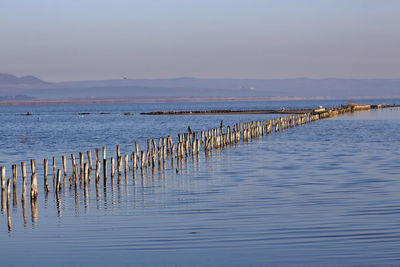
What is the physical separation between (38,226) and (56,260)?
4.33 meters

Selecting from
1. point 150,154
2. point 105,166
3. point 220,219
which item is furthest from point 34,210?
point 150,154

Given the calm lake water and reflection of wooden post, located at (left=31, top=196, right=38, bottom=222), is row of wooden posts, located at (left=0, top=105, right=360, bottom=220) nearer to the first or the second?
reflection of wooden post, located at (left=31, top=196, right=38, bottom=222)

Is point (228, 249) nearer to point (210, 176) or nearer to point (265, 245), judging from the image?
point (265, 245)

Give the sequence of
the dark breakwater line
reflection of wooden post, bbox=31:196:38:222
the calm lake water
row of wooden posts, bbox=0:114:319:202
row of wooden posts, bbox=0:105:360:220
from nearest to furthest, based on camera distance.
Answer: the calm lake water
reflection of wooden post, bbox=31:196:38:222
the dark breakwater line
row of wooden posts, bbox=0:105:360:220
row of wooden posts, bbox=0:114:319:202

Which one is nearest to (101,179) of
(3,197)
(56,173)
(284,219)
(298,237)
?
(56,173)

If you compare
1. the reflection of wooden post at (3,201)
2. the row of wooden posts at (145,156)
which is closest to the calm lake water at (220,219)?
the reflection of wooden post at (3,201)

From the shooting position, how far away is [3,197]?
71.5ft

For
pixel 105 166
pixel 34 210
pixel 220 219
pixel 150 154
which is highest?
pixel 105 166

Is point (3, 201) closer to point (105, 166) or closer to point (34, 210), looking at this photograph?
point (34, 210)

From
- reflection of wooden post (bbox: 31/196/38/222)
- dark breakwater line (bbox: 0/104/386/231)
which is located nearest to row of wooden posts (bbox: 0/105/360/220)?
dark breakwater line (bbox: 0/104/386/231)

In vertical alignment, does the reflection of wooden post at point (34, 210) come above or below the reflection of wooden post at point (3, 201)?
below

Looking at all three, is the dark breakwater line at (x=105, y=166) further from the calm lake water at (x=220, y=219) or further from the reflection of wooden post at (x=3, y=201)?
the calm lake water at (x=220, y=219)

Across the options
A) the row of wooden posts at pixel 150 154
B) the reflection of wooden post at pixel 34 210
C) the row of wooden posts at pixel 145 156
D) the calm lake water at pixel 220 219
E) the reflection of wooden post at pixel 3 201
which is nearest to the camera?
the calm lake water at pixel 220 219

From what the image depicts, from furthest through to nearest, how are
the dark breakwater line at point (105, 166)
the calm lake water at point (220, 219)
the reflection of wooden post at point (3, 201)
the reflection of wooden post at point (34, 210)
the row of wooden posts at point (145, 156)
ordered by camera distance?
the row of wooden posts at point (145, 156) < the dark breakwater line at point (105, 166) < the reflection of wooden post at point (3, 201) < the reflection of wooden post at point (34, 210) < the calm lake water at point (220, 219)
